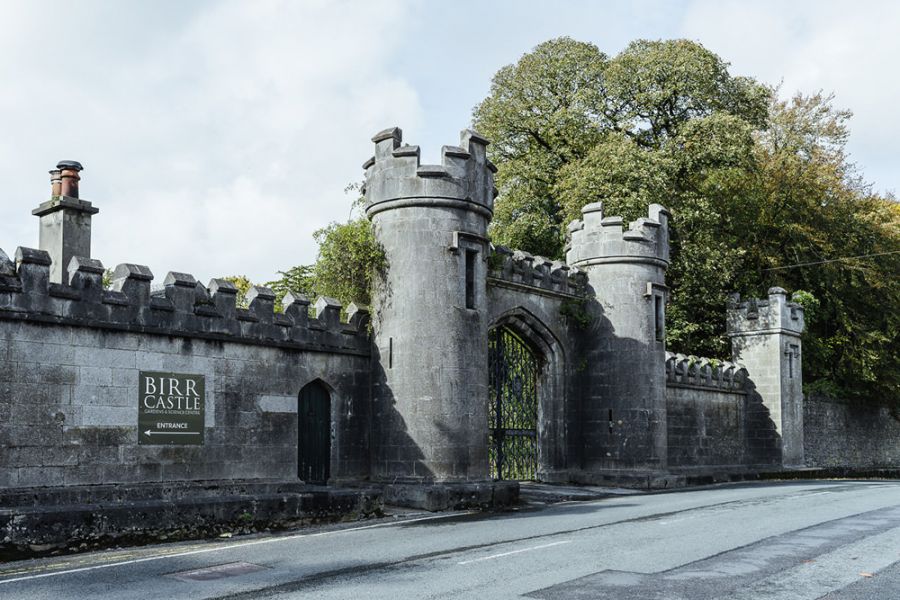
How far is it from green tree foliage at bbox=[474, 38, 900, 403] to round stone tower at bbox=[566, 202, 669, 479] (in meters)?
7.53

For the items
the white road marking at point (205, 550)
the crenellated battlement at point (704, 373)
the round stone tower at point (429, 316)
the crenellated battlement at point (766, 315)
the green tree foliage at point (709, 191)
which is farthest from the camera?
the green tree foliage at point (709, 191)

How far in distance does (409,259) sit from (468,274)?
137 cm

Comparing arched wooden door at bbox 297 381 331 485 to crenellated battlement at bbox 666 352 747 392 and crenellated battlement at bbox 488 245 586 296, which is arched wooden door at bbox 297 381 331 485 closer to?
crenellated battlement at bbox 488 245 586 296

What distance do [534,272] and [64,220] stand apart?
10.2 m

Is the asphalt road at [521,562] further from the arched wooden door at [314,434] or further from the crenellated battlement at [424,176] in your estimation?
the crenellated battlement at [424,176]

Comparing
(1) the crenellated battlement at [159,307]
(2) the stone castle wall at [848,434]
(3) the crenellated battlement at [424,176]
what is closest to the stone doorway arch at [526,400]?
(3) the crenellated battlement at [424,176]

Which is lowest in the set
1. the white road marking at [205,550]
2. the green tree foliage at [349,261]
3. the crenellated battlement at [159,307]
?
the white road marking at [205,550]

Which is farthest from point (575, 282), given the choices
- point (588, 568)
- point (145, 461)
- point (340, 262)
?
point (588, 568)

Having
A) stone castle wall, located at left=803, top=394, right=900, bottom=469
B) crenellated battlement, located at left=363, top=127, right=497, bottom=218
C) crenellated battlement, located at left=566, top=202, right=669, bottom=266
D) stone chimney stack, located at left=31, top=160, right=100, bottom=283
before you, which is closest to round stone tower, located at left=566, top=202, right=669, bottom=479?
crenellated battlement, located at left=566, top=202, right=669, bottom=266

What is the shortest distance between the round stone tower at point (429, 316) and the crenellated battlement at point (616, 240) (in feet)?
18.8

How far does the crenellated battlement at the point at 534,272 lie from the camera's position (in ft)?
67.1

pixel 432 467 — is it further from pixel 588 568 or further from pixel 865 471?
pixel 865 471

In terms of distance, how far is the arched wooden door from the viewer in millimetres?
16891

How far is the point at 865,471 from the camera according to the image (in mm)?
32438
